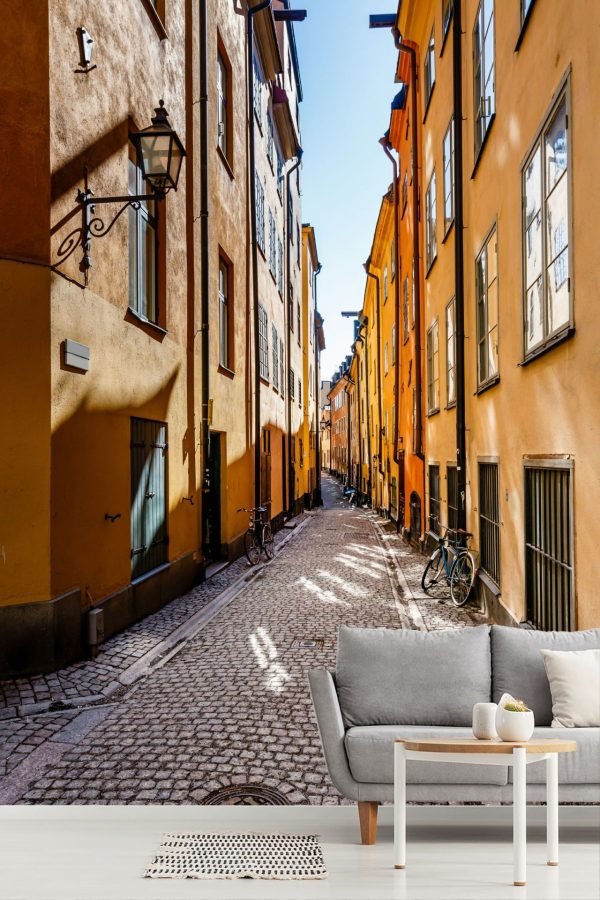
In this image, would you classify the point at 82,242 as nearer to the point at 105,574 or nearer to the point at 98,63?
the point at 98,63

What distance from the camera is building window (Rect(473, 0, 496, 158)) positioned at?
27.2ft

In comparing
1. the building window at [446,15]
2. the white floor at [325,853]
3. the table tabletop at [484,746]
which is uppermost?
the building window at [446,15]

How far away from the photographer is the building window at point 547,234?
5.28 metres

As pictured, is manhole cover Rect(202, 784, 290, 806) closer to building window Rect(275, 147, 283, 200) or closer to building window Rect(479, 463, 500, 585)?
building window Rect(479, 463, 500, 585)

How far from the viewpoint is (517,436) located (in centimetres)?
689

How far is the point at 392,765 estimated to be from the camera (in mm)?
3186

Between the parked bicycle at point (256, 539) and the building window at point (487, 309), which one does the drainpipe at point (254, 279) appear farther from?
the building window at point (487, 309)

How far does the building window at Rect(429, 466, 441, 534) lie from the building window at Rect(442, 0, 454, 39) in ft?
25.1

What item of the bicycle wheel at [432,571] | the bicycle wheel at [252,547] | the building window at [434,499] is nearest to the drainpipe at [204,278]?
the bicycle wheel at [252,547]

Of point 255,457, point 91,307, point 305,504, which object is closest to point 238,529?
point 255,457

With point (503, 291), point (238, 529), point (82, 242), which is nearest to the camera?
point (82, 242)

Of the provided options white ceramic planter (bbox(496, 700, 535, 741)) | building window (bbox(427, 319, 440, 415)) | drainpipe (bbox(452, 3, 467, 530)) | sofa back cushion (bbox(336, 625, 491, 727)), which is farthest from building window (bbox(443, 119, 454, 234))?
white ceramic planter (bbox(496, 700, 535, 741))

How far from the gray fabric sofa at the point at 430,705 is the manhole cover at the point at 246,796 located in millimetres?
654

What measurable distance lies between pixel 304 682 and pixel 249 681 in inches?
18.5
